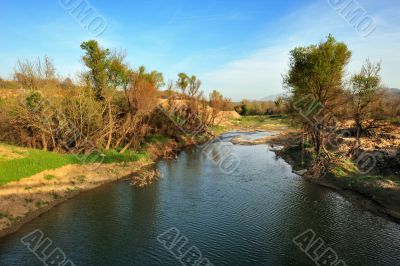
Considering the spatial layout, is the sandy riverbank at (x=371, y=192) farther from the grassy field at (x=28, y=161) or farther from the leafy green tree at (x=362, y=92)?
the grassy field at (x=28, y=161)

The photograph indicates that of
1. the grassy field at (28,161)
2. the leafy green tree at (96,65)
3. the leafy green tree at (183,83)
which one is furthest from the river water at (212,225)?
the leafy green tree at (183,83)

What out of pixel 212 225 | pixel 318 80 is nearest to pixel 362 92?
pixel 318 80

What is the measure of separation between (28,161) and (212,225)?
63.6 feet

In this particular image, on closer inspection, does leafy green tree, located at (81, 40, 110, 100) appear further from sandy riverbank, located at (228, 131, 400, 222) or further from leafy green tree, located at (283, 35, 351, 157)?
sandy riverbank, located at (228, 131, 400, 222)

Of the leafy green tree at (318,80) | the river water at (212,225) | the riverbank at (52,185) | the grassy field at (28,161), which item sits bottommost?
the river water at (212,225)

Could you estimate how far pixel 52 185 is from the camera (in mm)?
29453

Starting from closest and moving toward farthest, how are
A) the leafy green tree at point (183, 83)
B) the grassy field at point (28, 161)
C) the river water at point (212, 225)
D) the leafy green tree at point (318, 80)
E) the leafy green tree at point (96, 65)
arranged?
the river water at point (212, 225) → the grassy field at point (28, 161) → the leafy green tree at point (318, 80) → the leafy green tree at point (96, 65) → the leafy green tree at point (183, 83)

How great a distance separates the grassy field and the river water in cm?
477

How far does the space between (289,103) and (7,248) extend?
37.3 m

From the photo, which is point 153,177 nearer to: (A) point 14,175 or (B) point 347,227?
(A) point 14,175

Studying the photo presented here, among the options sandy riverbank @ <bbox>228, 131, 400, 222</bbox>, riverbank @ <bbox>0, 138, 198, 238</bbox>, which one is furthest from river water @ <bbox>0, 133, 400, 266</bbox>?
riverbank @ <bbox>0, 138, 198, 238</bbox>

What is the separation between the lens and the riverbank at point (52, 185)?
2355 cm

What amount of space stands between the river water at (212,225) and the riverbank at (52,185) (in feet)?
3.69

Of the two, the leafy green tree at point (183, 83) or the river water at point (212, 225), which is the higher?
the leafy green tree at point (183, 83)
